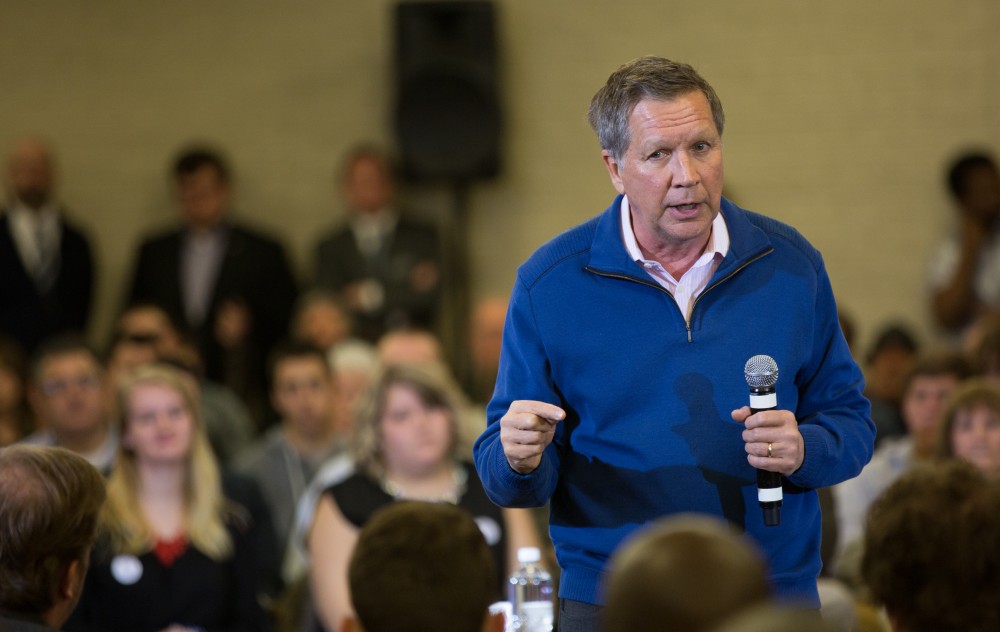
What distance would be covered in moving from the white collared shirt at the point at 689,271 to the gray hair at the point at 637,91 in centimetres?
17

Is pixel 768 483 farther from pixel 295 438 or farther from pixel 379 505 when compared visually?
pixel 295 438

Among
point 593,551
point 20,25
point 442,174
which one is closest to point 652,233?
point 593,551

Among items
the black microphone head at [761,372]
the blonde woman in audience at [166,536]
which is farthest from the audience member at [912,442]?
the black microphone head at [761,372]

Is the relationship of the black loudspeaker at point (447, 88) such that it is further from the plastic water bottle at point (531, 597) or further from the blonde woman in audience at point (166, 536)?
the plastic water bottle at point (531, 597)

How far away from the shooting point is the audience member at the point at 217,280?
278 inches

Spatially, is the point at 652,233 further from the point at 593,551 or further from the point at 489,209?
the point at 489,209

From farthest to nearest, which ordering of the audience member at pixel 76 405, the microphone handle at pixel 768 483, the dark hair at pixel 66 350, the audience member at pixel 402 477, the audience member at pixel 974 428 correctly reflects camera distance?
the dark hair at pixel 66 350 < the audience member at pixel 76 405 < the audience member at pixel 402 477 < the audience member at pixel 974 428 < the microphone handle at pixel 768 483

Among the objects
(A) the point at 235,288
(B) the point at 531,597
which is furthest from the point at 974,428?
(A) the point at 235,288

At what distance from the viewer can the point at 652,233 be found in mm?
2307

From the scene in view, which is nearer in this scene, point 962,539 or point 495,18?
point 962,539

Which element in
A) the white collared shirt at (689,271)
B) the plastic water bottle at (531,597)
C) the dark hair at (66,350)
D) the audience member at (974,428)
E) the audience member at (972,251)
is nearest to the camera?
the white collared shirt at (689,271)

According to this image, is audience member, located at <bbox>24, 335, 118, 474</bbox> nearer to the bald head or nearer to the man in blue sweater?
the bald head

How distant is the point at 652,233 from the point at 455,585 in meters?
0.76

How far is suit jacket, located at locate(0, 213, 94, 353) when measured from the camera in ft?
23.0
